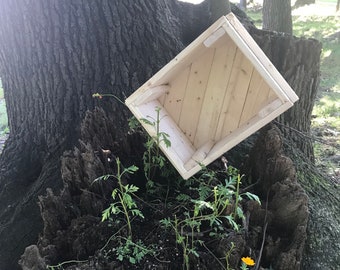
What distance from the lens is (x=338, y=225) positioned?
213 cm

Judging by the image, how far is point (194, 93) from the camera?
240cm

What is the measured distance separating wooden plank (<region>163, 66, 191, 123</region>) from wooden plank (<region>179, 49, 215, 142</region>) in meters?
0.02

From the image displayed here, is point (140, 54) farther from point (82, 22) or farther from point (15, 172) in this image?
point (15, 172)

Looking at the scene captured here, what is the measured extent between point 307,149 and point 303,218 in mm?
1334

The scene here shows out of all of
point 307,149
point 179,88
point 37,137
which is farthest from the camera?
point 307,149

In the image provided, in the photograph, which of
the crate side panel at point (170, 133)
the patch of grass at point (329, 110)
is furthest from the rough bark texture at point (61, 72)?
the patch of grass at point (329, 110)

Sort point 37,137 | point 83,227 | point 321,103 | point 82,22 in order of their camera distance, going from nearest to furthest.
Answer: point 83,227 < point 82,22 < point 37,137 < point 321,103

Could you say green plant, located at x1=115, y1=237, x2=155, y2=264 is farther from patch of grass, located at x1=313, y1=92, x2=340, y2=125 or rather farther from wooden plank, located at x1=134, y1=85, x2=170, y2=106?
patch of grass, located at x1=313, y1=92, x2=340, y2=125

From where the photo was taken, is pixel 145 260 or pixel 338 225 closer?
pixel 145 260

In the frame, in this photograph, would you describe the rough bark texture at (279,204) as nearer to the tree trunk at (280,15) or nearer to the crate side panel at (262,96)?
the crate side panel at (262,96)

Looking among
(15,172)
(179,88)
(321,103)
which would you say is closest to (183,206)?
(179,88)

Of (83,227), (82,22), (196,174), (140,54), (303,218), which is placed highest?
(82,22)

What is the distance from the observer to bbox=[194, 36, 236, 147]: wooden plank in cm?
228

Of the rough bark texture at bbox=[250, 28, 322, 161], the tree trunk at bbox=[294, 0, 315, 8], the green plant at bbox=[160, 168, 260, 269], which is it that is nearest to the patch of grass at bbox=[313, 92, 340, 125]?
the rough bark texture at bbox=[250, 28, 322, 161]
